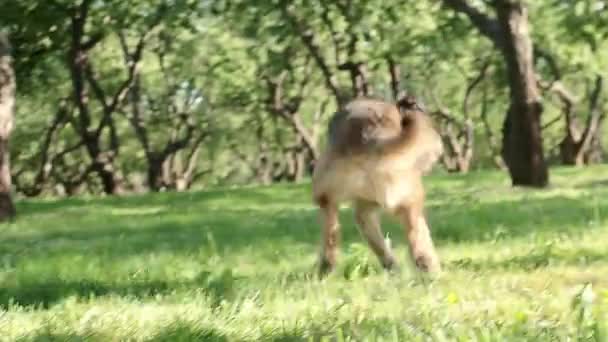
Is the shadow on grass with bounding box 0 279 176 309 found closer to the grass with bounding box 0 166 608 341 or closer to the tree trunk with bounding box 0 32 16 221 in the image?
the grass with bounding box 0 166 608 341

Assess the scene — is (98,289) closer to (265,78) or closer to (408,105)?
(408,105)

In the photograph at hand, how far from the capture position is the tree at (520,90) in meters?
16.6

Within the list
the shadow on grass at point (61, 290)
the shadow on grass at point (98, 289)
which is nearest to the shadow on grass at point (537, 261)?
the shadow on grass at point (98, 289)

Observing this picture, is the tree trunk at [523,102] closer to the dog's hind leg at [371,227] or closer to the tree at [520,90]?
the tree at [520,90]

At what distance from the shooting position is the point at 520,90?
16828 mm

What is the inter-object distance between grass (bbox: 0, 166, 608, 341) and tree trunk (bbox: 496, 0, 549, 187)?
3.98m

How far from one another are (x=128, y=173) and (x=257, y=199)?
29207 mm

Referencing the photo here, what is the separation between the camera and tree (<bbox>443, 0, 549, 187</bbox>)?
54.4 feet

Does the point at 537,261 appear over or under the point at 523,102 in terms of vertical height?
under

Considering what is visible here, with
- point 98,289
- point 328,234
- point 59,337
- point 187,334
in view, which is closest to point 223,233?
point 98,289

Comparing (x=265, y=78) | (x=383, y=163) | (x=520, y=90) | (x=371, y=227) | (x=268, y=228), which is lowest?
(x=268, y=228)

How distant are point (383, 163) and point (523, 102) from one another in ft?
37.5

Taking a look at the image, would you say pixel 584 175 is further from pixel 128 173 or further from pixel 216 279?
pixel 128 173

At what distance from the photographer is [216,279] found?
6.21 meters
